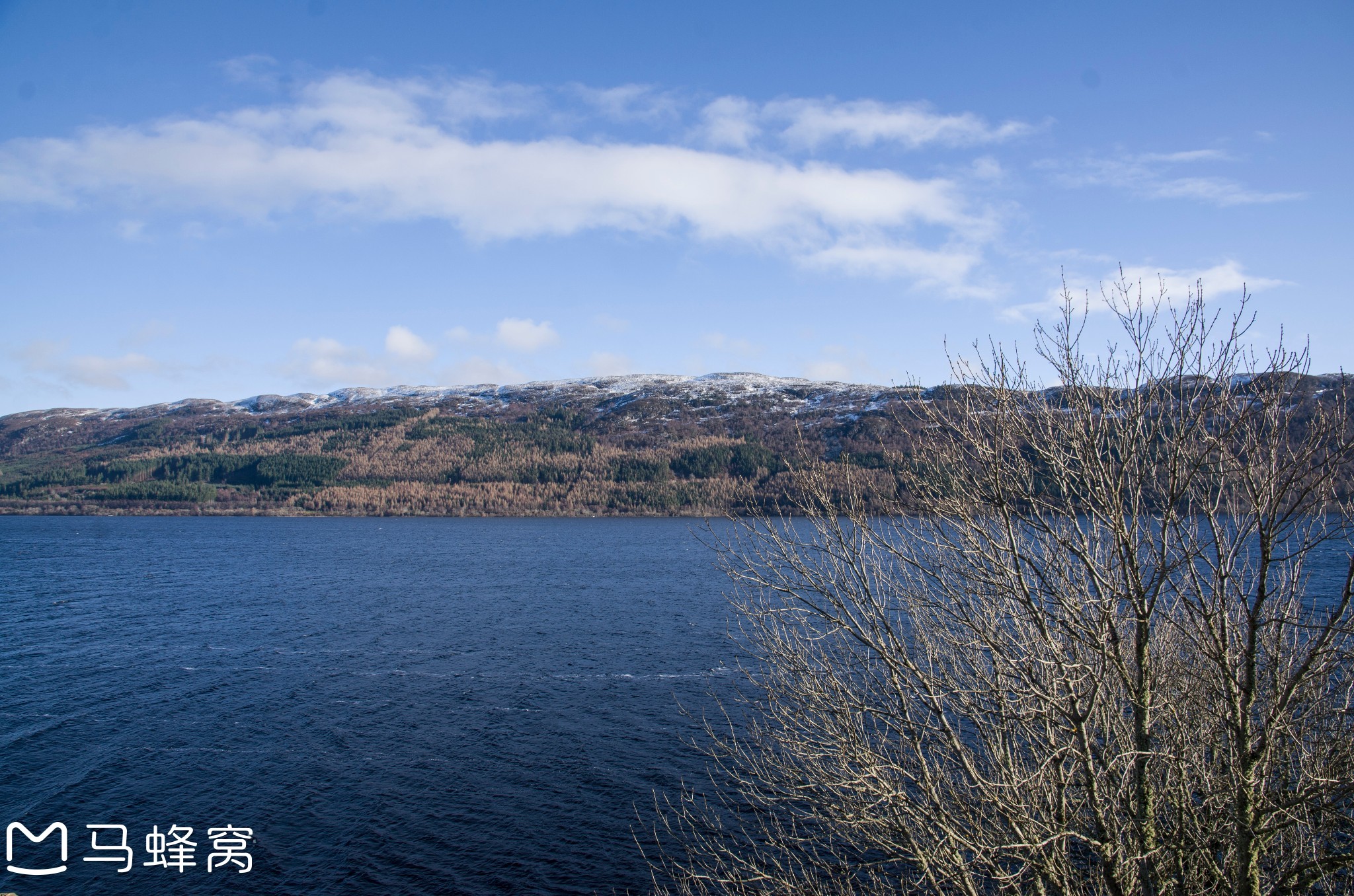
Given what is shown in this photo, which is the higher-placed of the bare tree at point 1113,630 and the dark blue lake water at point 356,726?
the bare tree at point 1113,630

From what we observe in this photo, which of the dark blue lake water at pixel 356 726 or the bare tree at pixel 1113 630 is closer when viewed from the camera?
the bare tree at pixel 1113 630

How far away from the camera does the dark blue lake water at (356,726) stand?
2120 centimetres

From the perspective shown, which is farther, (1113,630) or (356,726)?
(356,726)

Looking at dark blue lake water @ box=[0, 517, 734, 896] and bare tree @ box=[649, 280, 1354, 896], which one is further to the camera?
dark blue lake water @ box=[0, 517, 734, 896]

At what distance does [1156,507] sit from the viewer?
10438mm

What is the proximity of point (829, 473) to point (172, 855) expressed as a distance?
21042mm

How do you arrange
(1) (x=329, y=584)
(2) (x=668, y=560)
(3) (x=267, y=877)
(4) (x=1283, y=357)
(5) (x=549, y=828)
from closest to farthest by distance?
(4) (x=1283, y=357), (3) (x=267, y=877), (5) (x=549, y=828), (1) (x=329, y=584), (2) (x=668, y=560)

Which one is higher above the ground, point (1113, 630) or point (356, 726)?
point (1113, 630)

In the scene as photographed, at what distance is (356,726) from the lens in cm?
3031

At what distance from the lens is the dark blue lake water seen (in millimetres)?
21203

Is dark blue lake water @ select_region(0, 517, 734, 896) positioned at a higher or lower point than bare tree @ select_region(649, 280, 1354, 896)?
lower

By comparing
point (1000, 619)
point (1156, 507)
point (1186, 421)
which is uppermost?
point (1186, 421)

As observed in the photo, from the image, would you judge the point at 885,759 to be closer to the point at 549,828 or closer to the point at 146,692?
the point at 549,828

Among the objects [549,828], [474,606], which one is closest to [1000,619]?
[549,828]
